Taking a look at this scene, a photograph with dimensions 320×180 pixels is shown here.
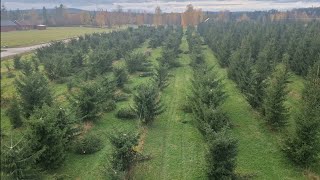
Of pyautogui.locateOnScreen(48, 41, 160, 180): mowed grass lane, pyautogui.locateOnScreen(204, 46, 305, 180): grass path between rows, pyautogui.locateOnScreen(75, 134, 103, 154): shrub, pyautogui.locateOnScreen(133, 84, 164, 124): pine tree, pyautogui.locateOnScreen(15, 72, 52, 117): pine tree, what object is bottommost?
pyautogui.locateOnScreen(204, 46, 305, 180): grass path between rows

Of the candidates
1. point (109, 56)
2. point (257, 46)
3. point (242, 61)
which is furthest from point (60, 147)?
point (257, 46)

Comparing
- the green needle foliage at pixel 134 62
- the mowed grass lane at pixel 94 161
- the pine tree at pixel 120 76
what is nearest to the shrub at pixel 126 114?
the mowed grass lane at pixel 94 161

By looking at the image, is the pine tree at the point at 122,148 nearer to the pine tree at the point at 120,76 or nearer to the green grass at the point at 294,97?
the green grass at the point at 294,97

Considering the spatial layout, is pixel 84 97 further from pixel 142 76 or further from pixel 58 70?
pixel 142 76

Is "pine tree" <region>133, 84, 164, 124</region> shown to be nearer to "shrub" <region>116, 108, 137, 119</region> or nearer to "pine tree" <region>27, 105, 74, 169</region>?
"shrub" <region>116, 108, 137, 119</region>

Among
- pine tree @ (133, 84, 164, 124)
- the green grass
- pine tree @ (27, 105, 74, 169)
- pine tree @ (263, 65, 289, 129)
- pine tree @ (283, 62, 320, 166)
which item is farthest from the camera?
the green grass

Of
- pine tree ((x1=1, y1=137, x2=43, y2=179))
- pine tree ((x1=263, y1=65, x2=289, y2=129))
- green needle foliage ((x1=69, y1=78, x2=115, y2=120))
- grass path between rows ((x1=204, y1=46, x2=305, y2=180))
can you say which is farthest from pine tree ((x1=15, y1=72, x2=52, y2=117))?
pine tree ((x1=263, y1=65, x2=289, y2=129))
